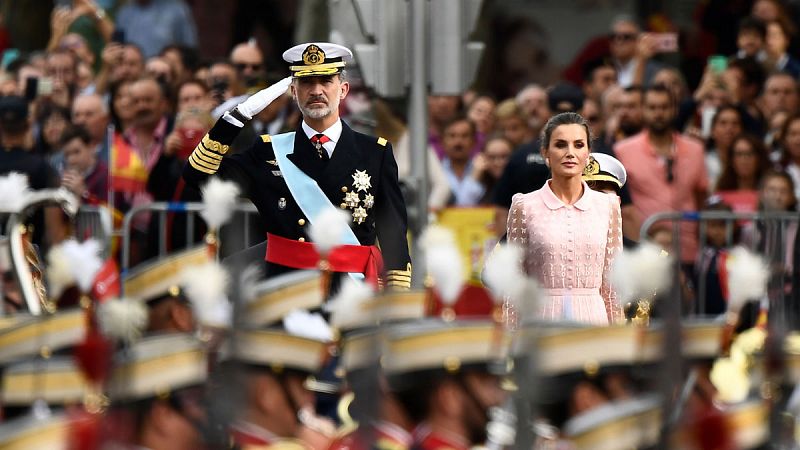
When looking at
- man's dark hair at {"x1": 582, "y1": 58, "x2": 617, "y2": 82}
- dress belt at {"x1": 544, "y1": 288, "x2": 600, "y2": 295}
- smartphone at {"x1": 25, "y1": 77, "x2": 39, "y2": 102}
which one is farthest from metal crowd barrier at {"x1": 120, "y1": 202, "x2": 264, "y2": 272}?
man's dark hair at {"x1": 582, "y1": 58, "x2": 617, "y2": 82}

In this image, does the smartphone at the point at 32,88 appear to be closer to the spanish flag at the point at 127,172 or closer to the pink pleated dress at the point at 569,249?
the spanish flag at the point at 127,172

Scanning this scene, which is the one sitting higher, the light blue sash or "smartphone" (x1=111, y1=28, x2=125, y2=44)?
"smartphone" (x1=111, y1=28, x2=125, y2=44)

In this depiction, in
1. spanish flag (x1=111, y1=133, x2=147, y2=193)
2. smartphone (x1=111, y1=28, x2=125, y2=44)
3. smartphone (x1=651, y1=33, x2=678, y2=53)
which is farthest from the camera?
smartphone (x1=111, y1=28, x2=125, y2=44)

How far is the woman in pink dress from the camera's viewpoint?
27.8 ft

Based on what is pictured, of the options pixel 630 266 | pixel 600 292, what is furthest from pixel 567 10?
pixel 630 266

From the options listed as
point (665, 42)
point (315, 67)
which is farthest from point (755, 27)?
point (315, 67)

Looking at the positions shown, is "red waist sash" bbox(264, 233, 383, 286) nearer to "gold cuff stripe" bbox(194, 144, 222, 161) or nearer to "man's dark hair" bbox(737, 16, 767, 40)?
"gold cuff stripe" bbox(194, 144, 222, 161)

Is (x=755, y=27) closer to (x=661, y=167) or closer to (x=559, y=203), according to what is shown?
(x=661, y=167)

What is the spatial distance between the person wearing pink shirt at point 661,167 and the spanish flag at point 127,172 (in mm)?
2665

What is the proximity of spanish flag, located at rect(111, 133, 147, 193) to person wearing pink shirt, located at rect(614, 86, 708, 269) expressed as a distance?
2665mm

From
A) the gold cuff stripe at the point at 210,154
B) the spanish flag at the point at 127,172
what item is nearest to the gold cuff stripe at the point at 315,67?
the gold cuff stripe at the point at 210,154

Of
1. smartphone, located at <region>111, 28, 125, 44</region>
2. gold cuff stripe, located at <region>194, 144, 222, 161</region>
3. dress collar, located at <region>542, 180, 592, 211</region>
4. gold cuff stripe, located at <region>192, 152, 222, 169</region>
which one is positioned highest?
smartphone, located at <region>111, 28, 125, 44</region>

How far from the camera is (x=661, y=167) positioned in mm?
11758

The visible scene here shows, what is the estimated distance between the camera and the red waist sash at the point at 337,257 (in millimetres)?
8602
